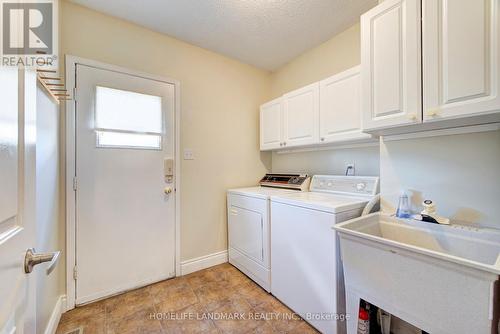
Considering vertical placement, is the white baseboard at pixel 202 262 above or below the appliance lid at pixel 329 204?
below

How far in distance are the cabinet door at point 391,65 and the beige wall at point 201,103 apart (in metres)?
1.63

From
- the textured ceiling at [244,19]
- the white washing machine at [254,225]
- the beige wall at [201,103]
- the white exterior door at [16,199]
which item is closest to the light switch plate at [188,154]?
the beige wall at [201,103]

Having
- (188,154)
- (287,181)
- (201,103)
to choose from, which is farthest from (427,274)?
(201,103)

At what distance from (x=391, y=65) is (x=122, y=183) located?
234 centimetres

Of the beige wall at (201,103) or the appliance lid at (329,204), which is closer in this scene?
the appliance lid at (329,204)

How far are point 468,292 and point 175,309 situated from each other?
1.90 m

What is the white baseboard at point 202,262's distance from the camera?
2.33m

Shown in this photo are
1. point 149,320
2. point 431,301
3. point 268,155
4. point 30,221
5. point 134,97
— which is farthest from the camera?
point 268,155

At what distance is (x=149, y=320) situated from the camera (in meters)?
1.65

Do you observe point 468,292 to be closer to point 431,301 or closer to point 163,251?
point 431,301

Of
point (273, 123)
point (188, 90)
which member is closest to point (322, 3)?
point (273, 123)

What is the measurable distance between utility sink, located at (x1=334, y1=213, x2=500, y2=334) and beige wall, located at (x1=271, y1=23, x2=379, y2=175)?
757 millimetres

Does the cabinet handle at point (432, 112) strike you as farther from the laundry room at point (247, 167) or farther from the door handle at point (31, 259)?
the door handle at point (31, 259)

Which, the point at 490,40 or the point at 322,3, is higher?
the point at 322,3
